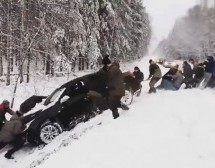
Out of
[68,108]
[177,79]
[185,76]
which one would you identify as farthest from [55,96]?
[185,76]

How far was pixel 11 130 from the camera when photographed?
13.4 m

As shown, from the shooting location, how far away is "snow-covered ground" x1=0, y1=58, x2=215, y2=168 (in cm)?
948

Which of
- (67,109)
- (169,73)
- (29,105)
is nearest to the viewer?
(67,109)

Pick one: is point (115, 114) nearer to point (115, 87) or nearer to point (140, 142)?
point (115, 87)

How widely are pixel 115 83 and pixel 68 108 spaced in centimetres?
182

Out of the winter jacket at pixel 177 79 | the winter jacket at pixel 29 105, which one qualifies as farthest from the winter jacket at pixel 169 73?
the winter jacket at pixel 29 105

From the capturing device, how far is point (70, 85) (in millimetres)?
14281

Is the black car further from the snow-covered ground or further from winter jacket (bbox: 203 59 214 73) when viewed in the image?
winter jacket (bbox: 203 59 214 73)

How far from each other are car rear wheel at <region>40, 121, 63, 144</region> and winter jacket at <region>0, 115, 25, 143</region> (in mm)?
796

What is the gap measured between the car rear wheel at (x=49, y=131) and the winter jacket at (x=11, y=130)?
80cm

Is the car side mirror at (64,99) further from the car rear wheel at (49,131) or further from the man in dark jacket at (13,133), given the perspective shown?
the man in dark jacket at (13,133)

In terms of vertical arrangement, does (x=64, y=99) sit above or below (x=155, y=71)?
below

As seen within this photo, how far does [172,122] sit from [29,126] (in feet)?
14.5

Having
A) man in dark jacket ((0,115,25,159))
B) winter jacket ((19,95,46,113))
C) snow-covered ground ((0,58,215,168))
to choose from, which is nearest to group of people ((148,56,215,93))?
snow-covered ground ((0,58,215,168))
